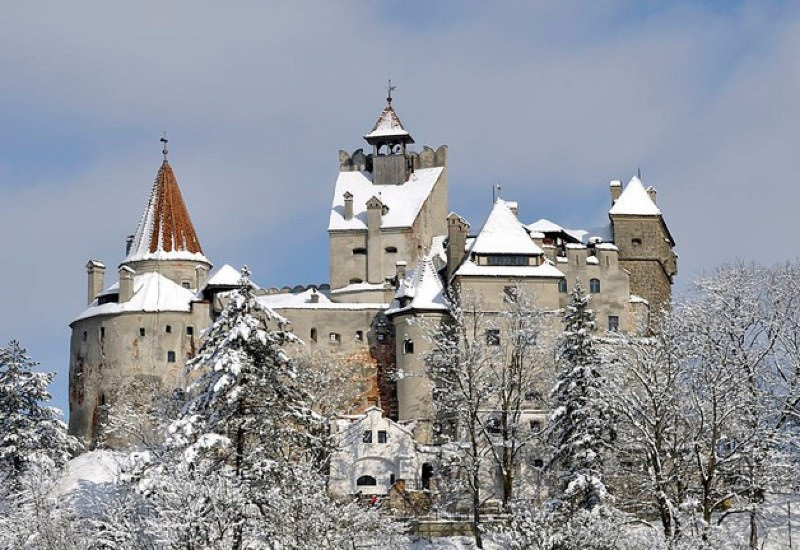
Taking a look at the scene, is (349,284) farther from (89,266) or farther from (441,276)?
(89,266)

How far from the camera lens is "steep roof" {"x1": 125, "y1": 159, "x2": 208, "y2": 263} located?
89.1 metres

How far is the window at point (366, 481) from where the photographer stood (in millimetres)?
69500

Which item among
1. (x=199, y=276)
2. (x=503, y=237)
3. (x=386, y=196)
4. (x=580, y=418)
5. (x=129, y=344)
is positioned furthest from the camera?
(x=386, y=196)

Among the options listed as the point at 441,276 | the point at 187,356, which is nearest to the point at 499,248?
the point at 441,276

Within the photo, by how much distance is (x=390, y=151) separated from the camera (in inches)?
3617

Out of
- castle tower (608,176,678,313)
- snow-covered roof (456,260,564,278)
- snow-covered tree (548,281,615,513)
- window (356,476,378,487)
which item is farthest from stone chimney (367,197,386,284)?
snow-covered tree (548,281,615,513)

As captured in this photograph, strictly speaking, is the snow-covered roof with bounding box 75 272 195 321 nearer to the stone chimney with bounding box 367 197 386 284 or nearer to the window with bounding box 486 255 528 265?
the stone chimney with bounding box 367 197 386 284

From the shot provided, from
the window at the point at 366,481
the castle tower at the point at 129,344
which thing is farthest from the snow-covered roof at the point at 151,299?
the window at the point at 366,481

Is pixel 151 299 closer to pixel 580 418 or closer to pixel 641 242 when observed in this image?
pixel 641 242

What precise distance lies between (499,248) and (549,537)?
37.4 meters

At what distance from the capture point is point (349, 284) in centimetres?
8506

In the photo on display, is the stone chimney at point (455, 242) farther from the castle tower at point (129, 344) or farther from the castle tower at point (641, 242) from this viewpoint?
the castle tower at point (129, 344)

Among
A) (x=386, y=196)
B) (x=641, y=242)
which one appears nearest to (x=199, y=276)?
(x=386, y=196)

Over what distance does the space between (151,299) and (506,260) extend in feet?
63.0
